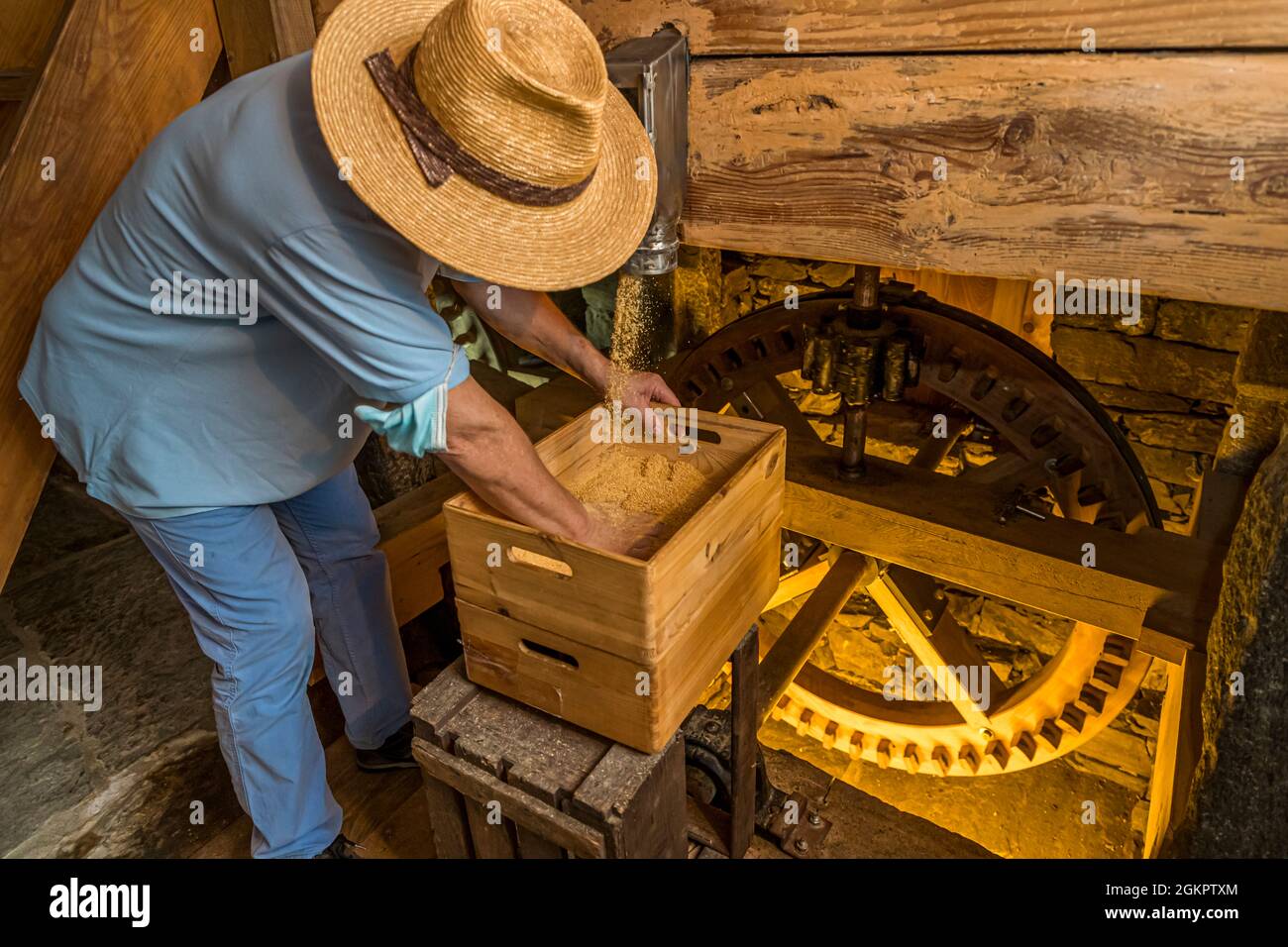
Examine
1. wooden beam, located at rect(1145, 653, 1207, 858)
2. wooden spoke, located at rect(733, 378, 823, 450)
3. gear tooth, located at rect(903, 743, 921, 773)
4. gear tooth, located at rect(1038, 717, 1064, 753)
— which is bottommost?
gear tooth, located at rect(903, 743, 921, 773)

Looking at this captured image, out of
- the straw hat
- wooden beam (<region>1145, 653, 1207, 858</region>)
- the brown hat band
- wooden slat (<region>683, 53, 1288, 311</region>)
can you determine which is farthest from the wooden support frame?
the brown hat band

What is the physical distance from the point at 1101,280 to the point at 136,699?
2.86 meters

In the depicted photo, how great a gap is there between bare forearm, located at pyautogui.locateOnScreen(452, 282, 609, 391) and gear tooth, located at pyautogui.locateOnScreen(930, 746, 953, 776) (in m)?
2.74

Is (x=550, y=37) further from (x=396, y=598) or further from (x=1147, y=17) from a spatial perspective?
(x=396, y=598)

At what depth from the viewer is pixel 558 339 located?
2.14m

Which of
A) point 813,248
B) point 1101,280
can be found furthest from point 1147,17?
point 813,248

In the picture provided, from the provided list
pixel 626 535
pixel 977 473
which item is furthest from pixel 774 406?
pixel 626 535

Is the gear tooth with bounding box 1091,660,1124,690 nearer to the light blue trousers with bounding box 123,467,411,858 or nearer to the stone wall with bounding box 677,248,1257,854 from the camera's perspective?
the stone wall with bounding box 677,248,1257,854

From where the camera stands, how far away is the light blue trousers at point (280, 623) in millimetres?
1875

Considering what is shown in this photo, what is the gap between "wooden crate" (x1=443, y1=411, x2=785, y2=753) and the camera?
154 cm

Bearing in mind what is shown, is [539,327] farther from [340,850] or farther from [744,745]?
[340,850]

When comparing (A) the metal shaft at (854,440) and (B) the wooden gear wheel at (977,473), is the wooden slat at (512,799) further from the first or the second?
(B) the wooden gear wheel at (977,473)
